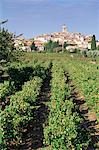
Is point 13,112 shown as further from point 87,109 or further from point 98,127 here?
point 87,109

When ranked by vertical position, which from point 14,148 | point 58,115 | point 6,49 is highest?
point 6,49

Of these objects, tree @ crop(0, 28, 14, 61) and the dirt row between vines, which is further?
tree @ crop(0, 28, 14, 61)

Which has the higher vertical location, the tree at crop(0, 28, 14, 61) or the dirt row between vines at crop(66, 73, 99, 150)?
the tree at crop(0, 28, 14, 61)

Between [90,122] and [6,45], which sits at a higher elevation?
[6,45]

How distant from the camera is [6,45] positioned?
34.0 metres

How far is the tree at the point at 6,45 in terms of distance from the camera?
109ft

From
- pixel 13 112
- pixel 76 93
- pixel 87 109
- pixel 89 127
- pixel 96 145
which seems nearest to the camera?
pixel 96 145

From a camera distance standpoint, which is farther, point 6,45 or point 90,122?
point 6,45

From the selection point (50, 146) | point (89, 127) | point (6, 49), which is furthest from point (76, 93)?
point (50, 146)

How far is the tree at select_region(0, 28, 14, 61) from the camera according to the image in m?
33.3

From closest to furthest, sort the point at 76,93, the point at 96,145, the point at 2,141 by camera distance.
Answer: the point at 2,141 < the point at 96,145 < the point at 76,93

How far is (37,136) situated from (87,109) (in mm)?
6243

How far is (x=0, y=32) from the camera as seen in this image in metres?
34.3

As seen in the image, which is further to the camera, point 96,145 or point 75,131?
point 96,145
